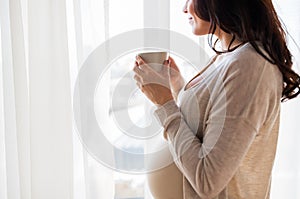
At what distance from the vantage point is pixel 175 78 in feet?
3.54

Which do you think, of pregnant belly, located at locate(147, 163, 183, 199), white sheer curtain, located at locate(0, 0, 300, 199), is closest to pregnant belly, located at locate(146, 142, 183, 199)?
pregnant belly, located at locate(147, 163, 183, 199)

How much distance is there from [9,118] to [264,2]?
87cm

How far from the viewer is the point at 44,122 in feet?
4.55

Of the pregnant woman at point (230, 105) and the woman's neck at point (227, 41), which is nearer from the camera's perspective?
the pregnant woman at point (230, 105)

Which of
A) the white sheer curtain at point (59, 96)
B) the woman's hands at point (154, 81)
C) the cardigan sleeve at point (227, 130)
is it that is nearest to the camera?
the cardigan sleeve at point (227, 130)

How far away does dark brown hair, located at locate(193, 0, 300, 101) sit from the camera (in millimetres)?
894

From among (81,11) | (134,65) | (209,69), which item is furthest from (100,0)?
(209,69)

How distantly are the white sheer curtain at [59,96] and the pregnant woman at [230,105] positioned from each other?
40cm

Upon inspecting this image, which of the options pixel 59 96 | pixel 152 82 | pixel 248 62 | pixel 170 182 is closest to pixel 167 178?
pixel 170 182

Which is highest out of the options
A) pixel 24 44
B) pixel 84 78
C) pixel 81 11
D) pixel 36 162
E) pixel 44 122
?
pixel 81 11

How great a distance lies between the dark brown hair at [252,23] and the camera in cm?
89

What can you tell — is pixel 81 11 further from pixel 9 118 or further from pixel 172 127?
pixel 172 127

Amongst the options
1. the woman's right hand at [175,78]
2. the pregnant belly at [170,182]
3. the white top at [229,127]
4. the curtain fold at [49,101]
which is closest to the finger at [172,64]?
the woman's right hand at [175,78]

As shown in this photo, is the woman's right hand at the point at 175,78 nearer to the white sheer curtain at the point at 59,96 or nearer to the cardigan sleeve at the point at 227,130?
A: the cardigan sleeve at the point at 227,130
